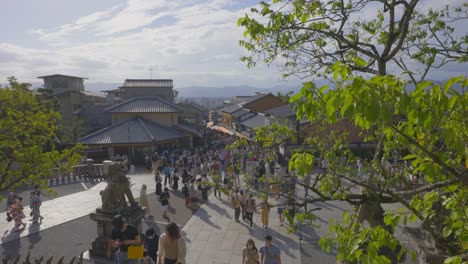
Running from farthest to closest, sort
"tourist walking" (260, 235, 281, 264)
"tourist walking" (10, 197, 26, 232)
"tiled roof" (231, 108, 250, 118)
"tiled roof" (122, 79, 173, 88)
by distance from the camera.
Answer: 1. "tiled roof" (122, 79, 173, 88)
2. "tiled roof" (231, 108, 250, 118)
3. "tourist walking" (10, 197, 26, 232)
4. "tourist walking" (260, 235, 281, 264)

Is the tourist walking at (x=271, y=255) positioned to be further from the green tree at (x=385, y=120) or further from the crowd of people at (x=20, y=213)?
the crowd of people at (x=20, y=213)

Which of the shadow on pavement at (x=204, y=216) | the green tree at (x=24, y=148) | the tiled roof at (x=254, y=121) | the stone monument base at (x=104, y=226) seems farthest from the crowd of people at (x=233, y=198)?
the tiled roof at (x=254, y=121)

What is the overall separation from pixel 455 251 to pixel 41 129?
36.8ft

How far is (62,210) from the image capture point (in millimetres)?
16250

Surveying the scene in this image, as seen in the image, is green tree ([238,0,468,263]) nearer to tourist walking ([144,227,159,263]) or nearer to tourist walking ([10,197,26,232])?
tourist walking ([144,227,159,263])

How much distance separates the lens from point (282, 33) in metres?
6.52

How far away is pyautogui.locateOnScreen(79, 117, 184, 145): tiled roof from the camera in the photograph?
30625mm

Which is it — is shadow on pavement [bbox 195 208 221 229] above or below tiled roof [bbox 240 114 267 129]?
below

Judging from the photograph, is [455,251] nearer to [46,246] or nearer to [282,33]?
[282,33]

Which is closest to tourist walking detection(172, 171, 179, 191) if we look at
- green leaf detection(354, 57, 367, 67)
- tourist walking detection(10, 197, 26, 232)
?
tourist walking detection(10, 197, 26, 232)

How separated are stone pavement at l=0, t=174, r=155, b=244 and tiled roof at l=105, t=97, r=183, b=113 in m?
15.9

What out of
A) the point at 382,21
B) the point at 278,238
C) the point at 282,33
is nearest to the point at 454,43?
the point at 382,21

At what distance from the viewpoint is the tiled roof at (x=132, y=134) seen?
100 ft

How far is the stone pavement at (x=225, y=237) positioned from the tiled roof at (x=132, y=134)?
17124mm
